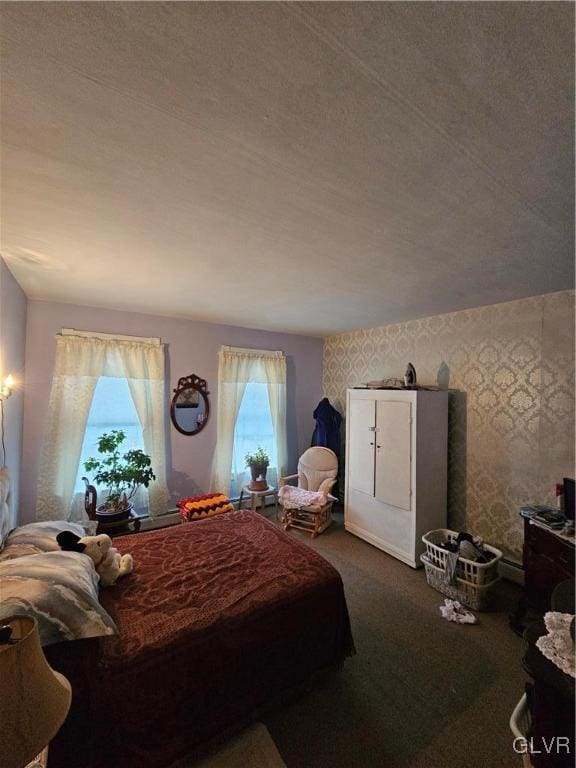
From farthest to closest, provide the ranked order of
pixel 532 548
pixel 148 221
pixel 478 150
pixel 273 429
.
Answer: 1. pixel 273 429
2. pixel 532 548
3. pixel 148 221
4. pixel 478 150

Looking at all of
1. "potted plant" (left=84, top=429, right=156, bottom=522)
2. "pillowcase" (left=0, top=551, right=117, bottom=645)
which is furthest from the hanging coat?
"pillowcase" (left=0, top=551, right=117, bottom=645)

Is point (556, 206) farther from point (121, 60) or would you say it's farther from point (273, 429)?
point (273, 429)

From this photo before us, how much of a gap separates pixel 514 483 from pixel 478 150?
2688 mm

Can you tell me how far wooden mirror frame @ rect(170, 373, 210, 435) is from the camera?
365 centimetres

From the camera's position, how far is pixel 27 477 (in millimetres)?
2947

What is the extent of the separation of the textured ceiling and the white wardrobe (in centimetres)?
139

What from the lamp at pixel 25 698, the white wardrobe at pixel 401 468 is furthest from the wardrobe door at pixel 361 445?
the lamp at pixel 25 698

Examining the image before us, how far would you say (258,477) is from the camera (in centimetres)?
381

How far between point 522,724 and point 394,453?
6.21 ft

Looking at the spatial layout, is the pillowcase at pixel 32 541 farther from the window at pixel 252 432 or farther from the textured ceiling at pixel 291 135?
the window at pixel 252 432

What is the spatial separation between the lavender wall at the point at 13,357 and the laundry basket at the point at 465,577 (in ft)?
11.1

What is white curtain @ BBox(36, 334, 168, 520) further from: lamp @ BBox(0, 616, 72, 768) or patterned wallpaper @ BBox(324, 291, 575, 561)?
patterned wallpaper @ BBox(324, 291, 575, 561)

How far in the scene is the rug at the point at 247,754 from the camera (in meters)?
1.33

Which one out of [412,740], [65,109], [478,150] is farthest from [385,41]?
[412,740]
